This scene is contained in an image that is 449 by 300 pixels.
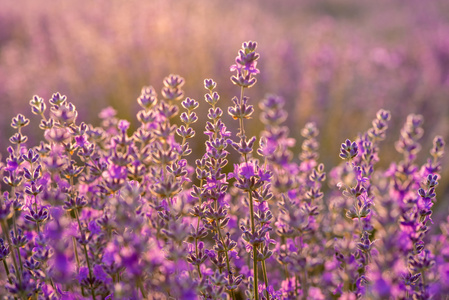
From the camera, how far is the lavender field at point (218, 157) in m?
1.22

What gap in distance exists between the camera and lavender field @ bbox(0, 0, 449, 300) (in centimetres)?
122

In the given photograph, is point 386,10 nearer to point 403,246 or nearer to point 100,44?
point 100,44

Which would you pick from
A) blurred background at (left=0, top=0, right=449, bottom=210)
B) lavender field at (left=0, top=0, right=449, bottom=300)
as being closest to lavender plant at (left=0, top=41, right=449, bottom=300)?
lavender field at (left=0, top=0, right=449, bottom=300)

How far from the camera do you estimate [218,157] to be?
1.54 meters

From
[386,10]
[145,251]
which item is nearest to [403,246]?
[145,251]

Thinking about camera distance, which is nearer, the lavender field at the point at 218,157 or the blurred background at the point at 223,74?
the lavender field at the point at 218,157

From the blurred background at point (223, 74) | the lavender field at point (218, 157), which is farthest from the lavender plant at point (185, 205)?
the blurred background at point (223, 74)

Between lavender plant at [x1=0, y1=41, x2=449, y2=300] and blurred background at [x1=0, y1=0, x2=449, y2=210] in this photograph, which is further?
blurred background at [x1=0, y1=0, x2=449, y2=210]

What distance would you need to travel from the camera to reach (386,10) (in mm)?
14586

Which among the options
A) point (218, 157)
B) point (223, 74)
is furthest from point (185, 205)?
point (223, 74)

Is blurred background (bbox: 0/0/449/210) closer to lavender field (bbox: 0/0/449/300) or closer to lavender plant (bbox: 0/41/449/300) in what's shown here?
lavender field (bbox: 0/0/449/300)

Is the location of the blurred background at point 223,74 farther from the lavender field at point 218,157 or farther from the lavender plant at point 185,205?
the lavender plant at point 185,205

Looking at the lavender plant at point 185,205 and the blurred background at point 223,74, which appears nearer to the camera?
the lavender plant at point 185,205

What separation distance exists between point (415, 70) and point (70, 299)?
5.79 metres
